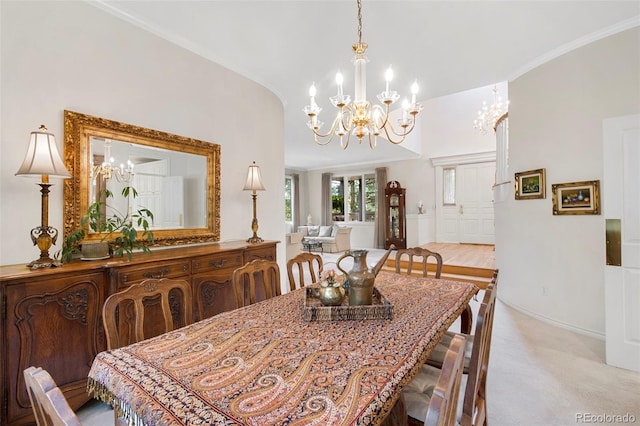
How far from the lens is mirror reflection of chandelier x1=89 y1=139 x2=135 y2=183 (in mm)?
2221

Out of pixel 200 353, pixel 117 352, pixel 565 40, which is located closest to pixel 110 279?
pixel 117 352

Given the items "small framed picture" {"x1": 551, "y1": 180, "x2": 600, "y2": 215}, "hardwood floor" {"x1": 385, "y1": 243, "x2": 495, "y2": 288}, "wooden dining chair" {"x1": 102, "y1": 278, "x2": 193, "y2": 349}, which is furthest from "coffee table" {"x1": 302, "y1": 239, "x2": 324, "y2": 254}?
"wooden dining chair" {"x1": 102, "y1": 278, "x2": 193, "y2": 349}

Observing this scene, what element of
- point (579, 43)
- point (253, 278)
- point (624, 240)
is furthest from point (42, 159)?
point (579, 43)

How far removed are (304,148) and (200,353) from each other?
6374 mm

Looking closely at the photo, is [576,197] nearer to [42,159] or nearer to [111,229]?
[111,229]

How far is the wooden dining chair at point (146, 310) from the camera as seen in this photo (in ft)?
4.09

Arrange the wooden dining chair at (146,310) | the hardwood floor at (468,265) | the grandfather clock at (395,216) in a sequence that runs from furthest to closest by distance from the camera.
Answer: the grandfather clock at (395,216)
the hardwood floor at (468,265)
the wooden dining chair at (146,310)

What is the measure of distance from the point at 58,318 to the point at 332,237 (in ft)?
23.3

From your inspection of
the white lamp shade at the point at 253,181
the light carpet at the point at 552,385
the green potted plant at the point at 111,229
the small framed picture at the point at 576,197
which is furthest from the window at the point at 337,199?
the green potted plant at the point at 111,229

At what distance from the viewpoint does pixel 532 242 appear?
348cm

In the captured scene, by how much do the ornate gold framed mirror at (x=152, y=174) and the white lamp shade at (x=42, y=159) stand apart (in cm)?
29

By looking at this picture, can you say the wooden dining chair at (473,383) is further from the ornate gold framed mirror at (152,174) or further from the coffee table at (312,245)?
the coffee table at (312,245)

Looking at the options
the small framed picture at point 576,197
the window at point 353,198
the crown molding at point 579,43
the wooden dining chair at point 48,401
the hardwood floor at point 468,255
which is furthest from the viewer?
the window at point 353,198

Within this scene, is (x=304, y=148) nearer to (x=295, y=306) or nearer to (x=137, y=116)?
(x=137, y=116)
